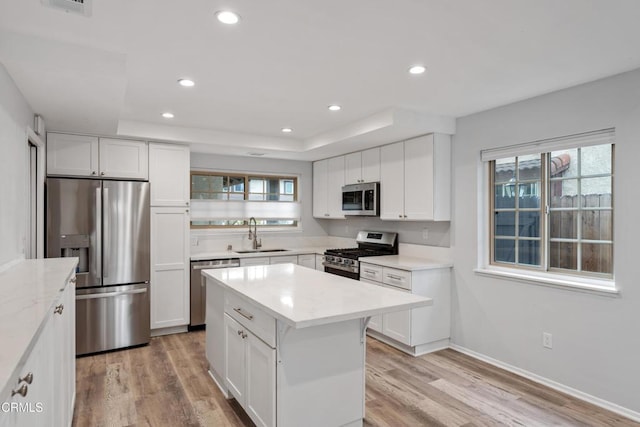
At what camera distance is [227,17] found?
6.37 ft

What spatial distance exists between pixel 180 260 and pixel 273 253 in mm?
1198

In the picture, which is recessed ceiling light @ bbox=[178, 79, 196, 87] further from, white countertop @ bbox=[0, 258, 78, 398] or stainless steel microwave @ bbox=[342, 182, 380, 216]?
stainless steel microwave @ bbox=[342, 182, 380, 216]

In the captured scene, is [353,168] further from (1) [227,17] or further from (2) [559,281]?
(1) [227,17]

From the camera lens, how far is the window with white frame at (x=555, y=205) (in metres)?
2.91

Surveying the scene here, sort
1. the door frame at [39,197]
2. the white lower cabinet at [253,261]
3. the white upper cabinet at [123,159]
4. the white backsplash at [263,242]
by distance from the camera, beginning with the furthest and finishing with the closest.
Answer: the white backsplash at [263,242] → the white lower cabinet at [253,261] → the white upper cabinet at [123,159] → the door frame at [39,197]

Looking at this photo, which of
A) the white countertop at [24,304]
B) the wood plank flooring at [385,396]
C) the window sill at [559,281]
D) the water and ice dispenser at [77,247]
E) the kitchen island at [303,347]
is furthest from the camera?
the water and ice dispenser at [77,247]

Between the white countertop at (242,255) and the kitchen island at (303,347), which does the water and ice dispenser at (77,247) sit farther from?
the kitchen island at (303,347)

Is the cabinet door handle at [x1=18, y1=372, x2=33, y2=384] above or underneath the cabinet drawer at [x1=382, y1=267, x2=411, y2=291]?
above

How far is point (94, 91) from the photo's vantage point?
102 inches

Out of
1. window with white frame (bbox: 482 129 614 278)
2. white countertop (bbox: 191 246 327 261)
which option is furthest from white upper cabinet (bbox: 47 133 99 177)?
window with white frame (bbox: 482 129 614 278)

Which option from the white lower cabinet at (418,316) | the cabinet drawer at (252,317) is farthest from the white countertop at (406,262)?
the cabinet drawer at (252,317)

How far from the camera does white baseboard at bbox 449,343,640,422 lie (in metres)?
2.64

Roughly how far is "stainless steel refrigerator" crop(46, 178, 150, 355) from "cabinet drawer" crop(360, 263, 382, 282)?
2359 mm

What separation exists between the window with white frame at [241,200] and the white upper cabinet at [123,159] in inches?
38.6
